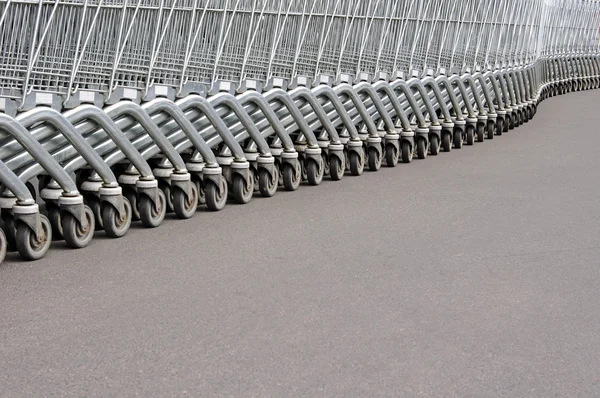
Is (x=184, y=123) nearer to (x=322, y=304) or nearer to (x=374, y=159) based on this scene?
(x=322, y=304)

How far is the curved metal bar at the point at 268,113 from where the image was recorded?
26.9 ft

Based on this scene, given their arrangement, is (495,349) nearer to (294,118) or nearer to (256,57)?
(294,118)

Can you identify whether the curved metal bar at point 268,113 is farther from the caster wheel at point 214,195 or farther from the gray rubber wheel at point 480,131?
the gray rubber wheel at point 480,131

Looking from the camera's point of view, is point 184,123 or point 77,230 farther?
point 184,123

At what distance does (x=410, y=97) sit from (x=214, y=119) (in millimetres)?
3456

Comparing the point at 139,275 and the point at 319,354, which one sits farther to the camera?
the point at 139,275

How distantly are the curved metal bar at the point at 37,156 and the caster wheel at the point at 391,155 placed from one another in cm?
461

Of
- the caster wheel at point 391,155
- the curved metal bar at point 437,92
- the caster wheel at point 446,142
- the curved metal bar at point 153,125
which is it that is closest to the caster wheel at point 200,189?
the curved metal bar at point 153,125

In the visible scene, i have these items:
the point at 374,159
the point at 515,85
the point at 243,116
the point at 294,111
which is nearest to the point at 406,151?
the point at 374,159

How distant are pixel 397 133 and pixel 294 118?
204 centimetres

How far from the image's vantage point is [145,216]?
278 inches

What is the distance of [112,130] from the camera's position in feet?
22.0

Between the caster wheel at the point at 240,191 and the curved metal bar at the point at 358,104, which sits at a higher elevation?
the curved metal bar at the point at 358,104

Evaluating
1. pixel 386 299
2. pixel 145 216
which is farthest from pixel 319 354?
pixel 145 216
